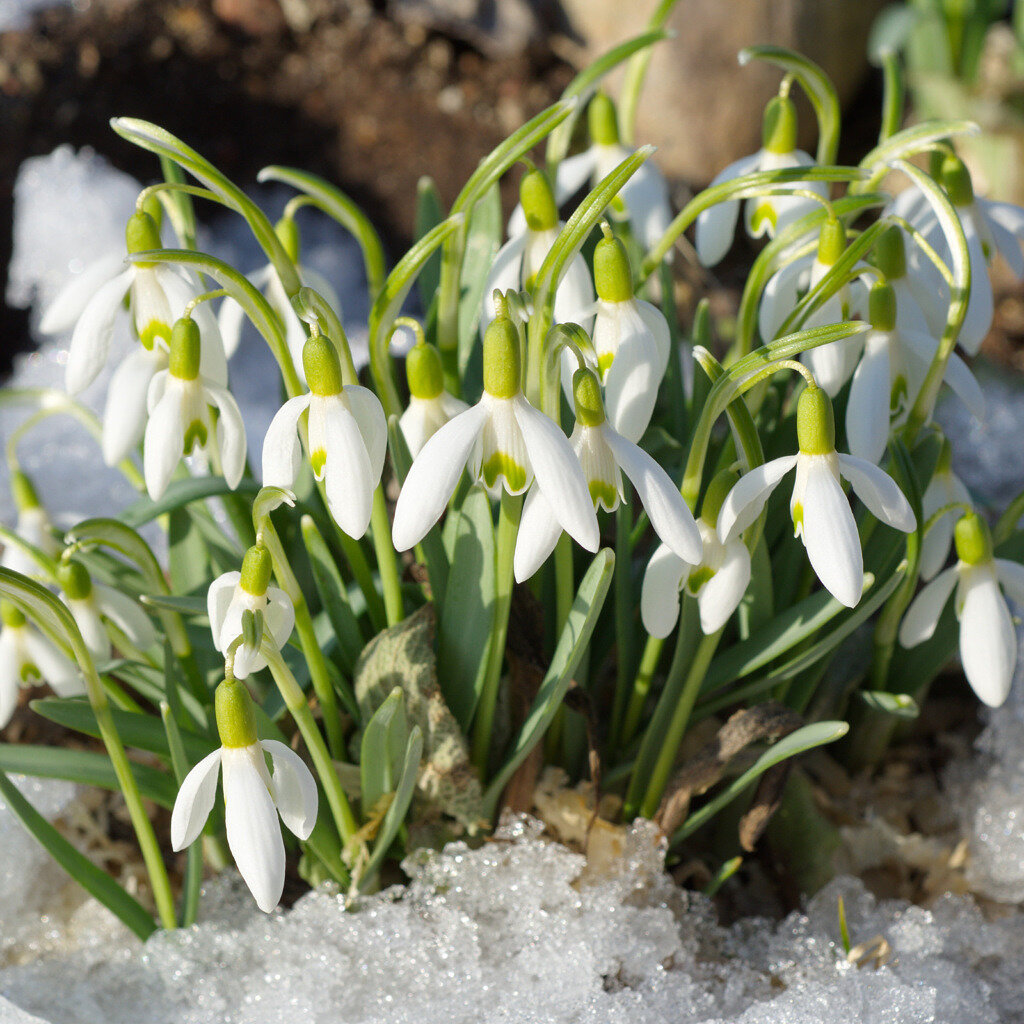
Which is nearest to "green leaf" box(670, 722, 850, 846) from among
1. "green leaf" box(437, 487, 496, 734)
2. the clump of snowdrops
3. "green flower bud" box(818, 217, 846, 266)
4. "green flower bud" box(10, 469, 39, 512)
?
the clump of snowdrops

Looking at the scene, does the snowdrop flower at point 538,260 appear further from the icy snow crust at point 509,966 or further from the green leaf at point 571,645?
the icy snow crust at point 509,966

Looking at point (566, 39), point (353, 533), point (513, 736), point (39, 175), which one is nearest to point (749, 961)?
point (513, 736)

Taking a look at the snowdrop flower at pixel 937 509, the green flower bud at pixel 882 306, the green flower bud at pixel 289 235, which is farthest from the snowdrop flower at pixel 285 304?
the snowdrop flower at pixel 937 509

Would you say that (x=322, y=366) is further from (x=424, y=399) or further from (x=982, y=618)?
(x=982, y=618)

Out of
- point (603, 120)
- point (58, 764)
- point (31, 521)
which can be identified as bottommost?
point (58, 764)

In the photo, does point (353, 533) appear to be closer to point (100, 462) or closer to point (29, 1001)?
point (29, 1001)

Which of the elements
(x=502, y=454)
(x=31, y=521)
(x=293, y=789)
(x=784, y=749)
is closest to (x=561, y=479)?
(x=502, y=454)
